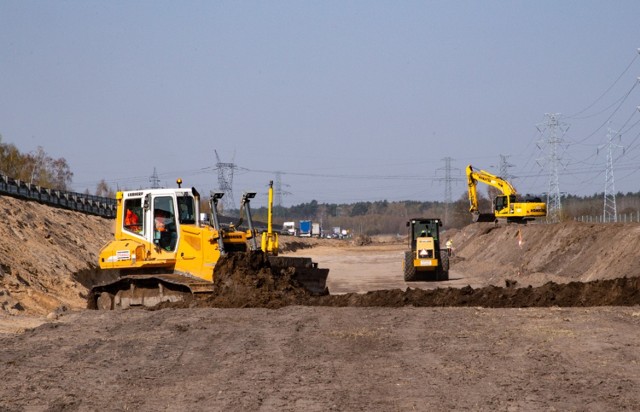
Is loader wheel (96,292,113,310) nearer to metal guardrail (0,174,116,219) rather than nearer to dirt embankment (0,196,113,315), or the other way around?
dirt embankment (0,196,113,315)

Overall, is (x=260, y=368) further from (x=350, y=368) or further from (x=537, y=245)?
(x=537, y=245)

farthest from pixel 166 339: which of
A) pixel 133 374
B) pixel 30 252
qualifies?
pixel 30 252

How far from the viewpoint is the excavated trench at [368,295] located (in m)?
21.0

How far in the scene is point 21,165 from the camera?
9050 centimetres

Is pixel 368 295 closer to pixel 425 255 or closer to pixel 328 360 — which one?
pixel 328 360

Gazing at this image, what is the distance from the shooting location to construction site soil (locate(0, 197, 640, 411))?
10.1 m

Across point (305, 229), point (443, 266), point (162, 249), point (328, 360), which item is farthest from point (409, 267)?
point (305, 229)

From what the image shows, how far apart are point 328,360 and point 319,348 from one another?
123 cm

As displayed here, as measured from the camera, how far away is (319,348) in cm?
1401

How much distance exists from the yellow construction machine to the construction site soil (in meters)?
0.62

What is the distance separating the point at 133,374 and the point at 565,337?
6978 mm

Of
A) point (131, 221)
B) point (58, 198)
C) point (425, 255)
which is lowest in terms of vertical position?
point (425, 255)

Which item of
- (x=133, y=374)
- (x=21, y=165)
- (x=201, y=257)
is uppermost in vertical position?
(x=21, y=165)

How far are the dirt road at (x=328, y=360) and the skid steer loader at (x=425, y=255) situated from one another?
18.3 meters
